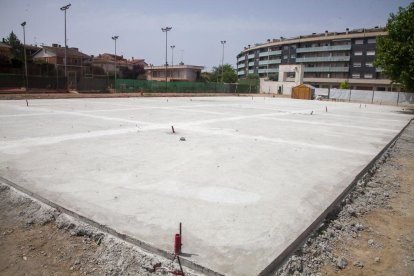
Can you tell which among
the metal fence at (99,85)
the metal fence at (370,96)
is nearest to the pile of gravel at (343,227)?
the metal fence at (99,85)

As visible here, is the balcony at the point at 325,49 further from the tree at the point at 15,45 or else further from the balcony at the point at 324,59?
the tree at the point at 15,45

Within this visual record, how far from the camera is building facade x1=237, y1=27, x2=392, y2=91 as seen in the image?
80.6 meters

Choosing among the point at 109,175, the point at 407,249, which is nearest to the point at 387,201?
the point at 407,249

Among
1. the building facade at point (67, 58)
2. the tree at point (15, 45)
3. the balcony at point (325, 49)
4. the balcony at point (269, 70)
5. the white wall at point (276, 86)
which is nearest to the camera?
the tree at point (15, 45)

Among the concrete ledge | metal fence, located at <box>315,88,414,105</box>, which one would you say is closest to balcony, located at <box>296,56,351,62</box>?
metal fence, located at <box>315,88,414,105</box>

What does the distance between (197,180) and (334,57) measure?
92724mm

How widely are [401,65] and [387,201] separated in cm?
2558

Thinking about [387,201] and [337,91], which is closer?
[387,201]

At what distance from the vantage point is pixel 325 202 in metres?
4.86

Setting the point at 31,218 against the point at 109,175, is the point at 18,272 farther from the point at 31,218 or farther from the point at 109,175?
the point at 109,175

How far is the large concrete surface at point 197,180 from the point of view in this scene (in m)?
3.67

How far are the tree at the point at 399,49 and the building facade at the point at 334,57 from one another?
50366mm

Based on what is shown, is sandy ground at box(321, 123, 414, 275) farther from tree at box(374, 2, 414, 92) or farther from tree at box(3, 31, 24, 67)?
tree at box(3, 31, 24, 67)

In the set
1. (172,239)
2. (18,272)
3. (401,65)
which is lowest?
(18,272)
